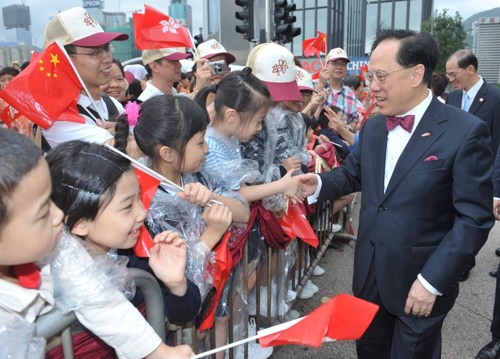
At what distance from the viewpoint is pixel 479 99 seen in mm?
5102

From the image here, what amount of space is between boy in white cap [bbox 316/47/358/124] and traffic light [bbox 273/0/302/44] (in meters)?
3.92

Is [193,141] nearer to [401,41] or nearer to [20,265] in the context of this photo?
[20,265]

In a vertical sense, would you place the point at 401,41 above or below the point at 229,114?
above

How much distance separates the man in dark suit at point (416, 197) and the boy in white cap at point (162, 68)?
2.28m

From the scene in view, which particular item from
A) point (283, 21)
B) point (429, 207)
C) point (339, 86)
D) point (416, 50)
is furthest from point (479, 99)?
point (283, 21)

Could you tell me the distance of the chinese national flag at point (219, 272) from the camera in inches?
81.9

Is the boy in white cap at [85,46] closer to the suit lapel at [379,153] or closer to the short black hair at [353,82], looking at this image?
the suit lapel at [379,153]

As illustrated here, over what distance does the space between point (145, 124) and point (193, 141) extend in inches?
9.9

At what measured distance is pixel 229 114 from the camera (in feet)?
8.27

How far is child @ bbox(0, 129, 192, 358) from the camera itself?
3.48 feet

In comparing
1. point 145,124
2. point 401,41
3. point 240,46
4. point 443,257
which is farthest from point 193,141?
point 240,46

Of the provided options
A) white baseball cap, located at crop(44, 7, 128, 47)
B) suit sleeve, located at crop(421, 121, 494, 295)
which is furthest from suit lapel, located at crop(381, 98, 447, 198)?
white baseball cap, located at crop(44, 7, 128, 47)

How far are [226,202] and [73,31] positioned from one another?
1579 millimetres

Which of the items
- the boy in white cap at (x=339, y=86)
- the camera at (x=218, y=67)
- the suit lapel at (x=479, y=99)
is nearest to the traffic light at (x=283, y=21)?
the boy in white cap at (x=339, y=86)
